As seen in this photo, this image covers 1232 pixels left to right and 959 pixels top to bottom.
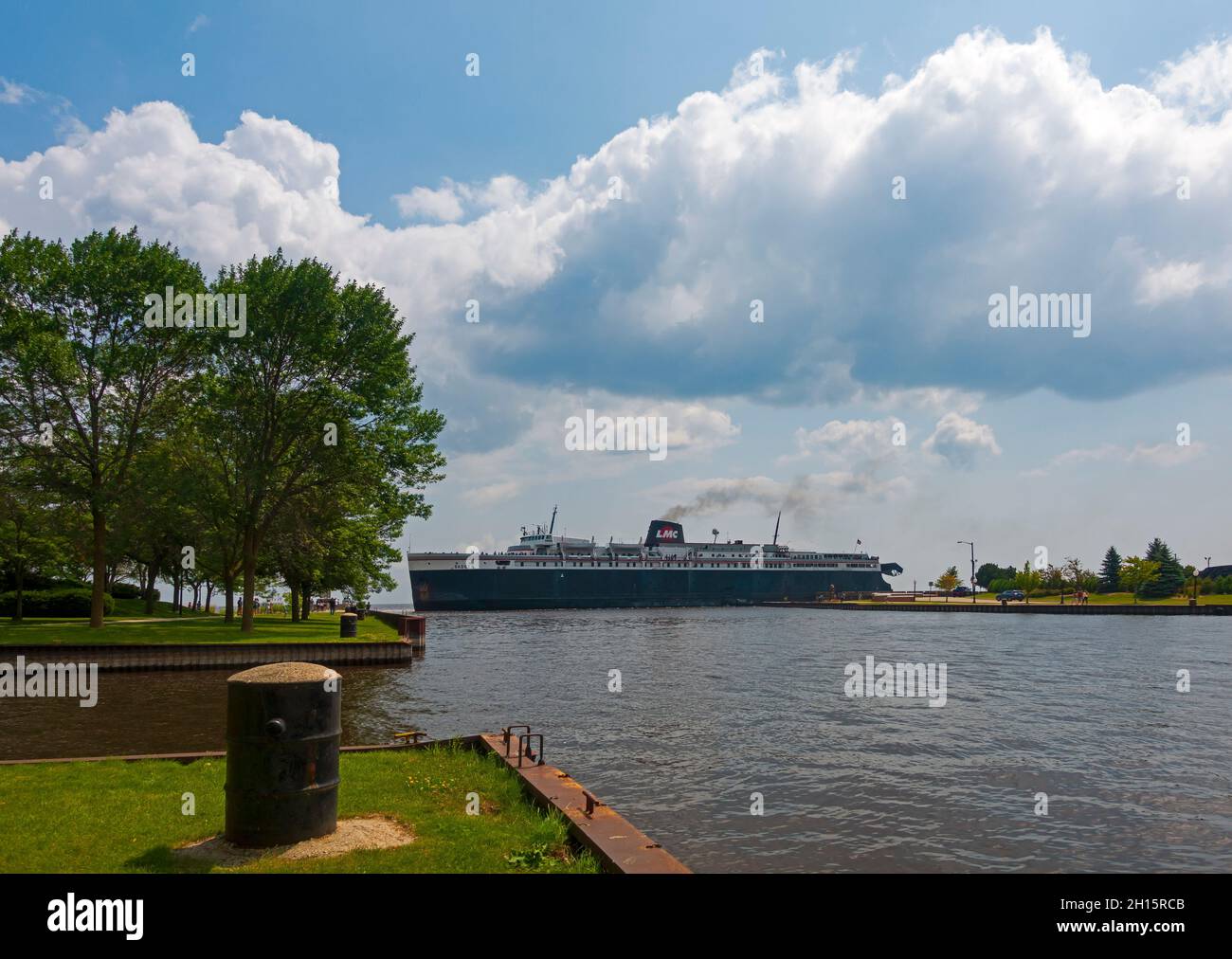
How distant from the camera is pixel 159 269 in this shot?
1335 inches

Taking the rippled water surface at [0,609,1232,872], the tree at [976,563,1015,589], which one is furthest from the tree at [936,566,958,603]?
the rippled water surface at [0,609,1232,872]

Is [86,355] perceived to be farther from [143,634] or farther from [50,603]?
[50,603]

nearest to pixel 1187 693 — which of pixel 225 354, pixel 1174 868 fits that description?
pixel 1174 868

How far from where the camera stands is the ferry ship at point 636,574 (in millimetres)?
106312

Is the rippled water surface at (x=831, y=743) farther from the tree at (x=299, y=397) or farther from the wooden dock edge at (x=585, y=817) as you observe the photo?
the tree at (x=299, y=397)

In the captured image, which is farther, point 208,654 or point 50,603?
point 50,603

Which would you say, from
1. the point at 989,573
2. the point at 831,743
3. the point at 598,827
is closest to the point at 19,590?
the point at 831,743

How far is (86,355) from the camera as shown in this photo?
33.0m

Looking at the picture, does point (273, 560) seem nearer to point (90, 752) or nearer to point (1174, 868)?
point (90, 752)

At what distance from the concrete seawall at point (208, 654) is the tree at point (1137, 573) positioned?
9821cm
